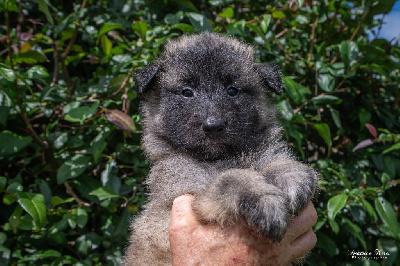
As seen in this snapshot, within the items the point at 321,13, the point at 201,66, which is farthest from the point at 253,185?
the point at 321,13

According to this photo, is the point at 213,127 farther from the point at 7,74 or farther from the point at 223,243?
the point at 7,74

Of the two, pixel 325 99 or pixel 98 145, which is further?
pixel 325 99

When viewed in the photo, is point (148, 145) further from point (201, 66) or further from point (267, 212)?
point (267, 212)

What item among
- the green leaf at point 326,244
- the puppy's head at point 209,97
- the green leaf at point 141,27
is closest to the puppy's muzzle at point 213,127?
the puppy's head at point 209,97

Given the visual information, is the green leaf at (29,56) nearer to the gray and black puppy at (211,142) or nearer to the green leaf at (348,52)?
the gray and black puppy at (211,142)

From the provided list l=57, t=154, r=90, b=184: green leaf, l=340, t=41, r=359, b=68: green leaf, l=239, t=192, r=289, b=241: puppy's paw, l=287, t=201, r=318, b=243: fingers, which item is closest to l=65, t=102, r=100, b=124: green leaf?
l=57, t=154, r=90, b=184: green leaf

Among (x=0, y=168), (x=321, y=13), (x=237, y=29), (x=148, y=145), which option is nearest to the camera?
(x=148, y=145)

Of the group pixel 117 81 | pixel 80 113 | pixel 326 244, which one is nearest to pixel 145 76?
pixel 117 81
